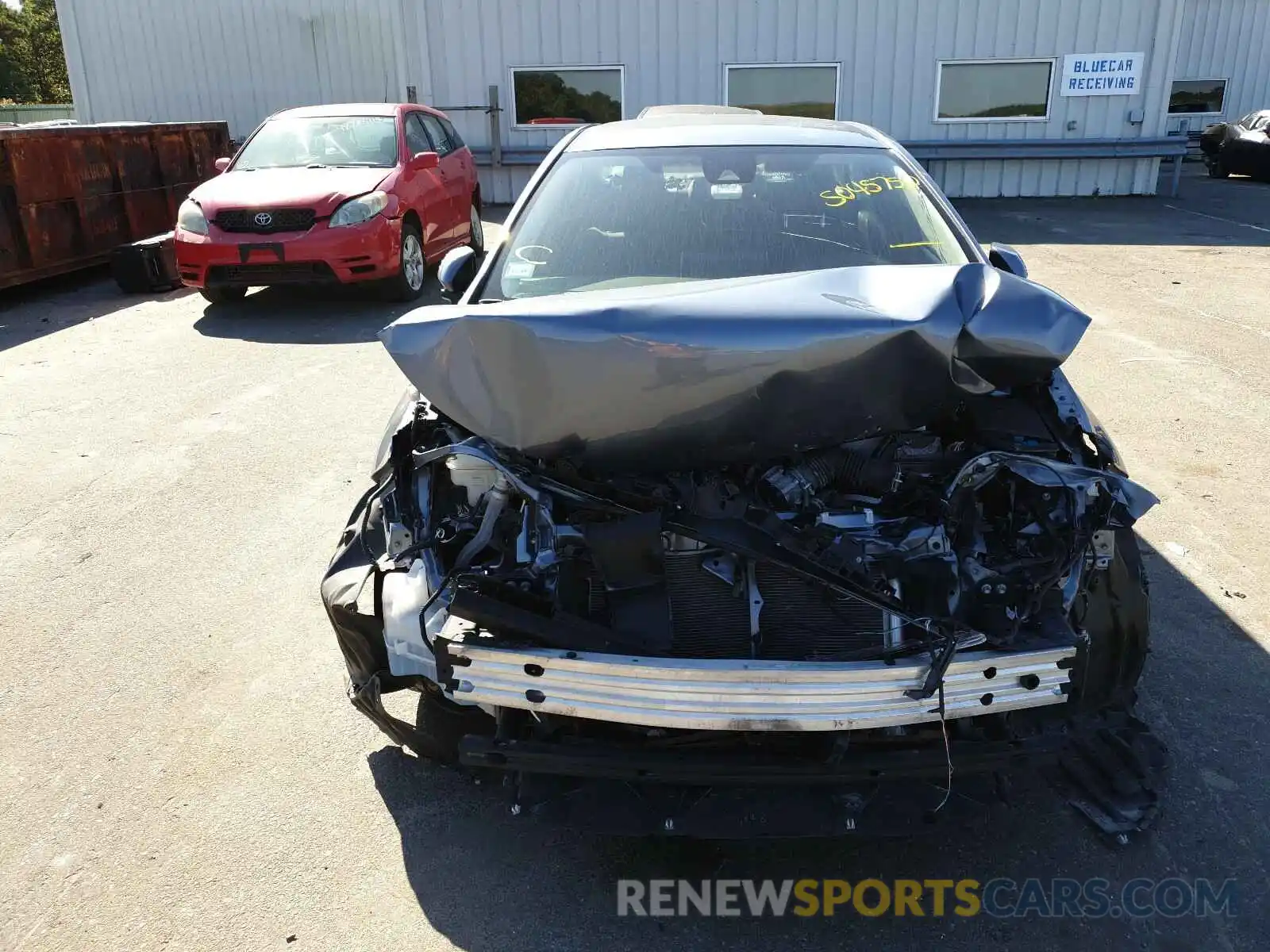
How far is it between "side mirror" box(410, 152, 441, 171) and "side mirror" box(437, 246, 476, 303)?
18.9 feet

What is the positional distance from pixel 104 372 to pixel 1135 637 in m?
7.16

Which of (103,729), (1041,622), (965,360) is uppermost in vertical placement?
(965,360)

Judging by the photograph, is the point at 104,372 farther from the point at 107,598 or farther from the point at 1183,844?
the point at 1183,844

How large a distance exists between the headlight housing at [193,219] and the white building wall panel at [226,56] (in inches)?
321

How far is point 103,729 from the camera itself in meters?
3.14

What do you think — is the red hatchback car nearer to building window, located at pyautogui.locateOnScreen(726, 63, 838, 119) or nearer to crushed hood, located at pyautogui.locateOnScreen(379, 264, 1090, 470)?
crushed hood, located at pyautogui.locateOnScreen(379, 264, 1090, 470)

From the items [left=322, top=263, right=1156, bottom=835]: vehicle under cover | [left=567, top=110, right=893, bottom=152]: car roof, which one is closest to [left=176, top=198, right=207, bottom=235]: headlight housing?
[left=567, top=110, right=893, bottom=152]: car roof

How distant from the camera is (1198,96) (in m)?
22.1

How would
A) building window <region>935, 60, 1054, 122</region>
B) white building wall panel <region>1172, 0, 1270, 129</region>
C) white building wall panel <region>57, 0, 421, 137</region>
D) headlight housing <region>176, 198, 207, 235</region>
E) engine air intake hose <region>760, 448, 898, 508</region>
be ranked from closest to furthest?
engine air intake hose <region>760, 448, 898, 508</region> < headlight housing <region>176, 198, 207, 235</region> < building window <region>935, 60, 1054, 122</region> < white building wall panel <region>57, 0, 421, 137</region> < white building wall panel <region>1172, 0, 1270, 129</region>

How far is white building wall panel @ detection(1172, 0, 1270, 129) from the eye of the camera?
21062 millimetres

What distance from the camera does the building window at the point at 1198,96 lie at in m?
21.9

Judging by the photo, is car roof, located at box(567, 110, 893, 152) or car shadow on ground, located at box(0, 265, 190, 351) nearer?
car roof, located at box(567, 110, 893, 152)

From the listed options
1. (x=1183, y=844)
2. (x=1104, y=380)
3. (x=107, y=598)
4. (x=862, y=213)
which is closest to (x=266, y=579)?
(x=107, y=598)

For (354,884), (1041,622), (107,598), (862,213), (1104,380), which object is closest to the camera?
(1041,622)
